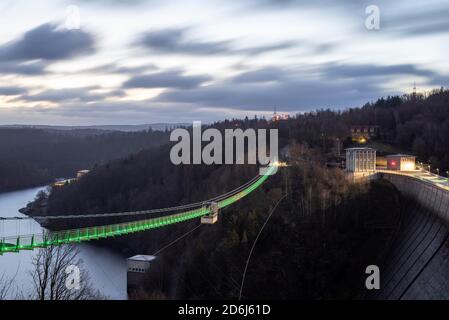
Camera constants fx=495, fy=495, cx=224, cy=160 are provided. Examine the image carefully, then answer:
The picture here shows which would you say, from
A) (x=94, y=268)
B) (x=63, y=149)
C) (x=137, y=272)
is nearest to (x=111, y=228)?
(x=137, y=272)

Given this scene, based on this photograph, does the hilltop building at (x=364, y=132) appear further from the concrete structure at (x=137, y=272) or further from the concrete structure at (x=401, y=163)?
the concrete structure at (x=137, y=272)

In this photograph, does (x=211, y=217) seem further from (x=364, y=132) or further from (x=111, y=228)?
(x=364, y=132)

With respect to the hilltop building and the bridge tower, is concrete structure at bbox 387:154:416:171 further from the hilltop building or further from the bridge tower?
the bridge tower
